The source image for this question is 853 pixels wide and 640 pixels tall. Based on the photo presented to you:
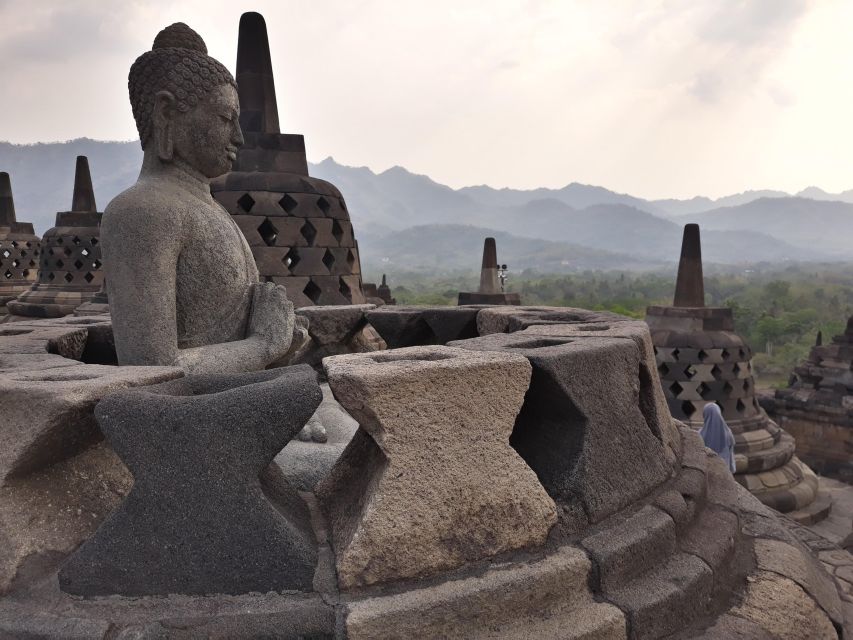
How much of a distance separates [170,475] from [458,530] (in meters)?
0.73

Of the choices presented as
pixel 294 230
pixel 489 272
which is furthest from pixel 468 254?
pixel 294 230

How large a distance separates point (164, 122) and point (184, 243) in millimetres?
483

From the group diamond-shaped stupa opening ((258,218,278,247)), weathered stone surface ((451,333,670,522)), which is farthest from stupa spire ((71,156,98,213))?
weathered stone surface ((451,333,670,522))

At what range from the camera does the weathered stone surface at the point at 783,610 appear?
1.79 metres

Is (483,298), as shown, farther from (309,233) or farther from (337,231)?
(309,233)

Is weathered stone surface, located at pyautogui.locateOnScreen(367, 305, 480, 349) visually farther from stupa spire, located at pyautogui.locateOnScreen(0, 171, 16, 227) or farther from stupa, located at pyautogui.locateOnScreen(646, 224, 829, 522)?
stupa spire, located at pyautogui.locateOnScreen(0, 171, 16, 227)

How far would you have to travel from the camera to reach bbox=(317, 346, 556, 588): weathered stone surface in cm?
150

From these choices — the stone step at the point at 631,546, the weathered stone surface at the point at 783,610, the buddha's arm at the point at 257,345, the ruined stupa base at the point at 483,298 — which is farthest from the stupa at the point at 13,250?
the weathered stone surface at the point at 783,610

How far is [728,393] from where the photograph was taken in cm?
782

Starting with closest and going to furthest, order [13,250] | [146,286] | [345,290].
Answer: [146,286]
[345,290]
[13,250]

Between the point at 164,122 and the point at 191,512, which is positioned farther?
the point at 164,122

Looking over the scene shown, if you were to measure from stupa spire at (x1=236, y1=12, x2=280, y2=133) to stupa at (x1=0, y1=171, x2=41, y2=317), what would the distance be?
7.98 meters

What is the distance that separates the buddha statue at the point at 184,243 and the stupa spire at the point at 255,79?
3.20 metres

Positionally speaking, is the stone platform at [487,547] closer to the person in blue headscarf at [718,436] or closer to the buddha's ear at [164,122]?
the buddha's ear at [164,122]
